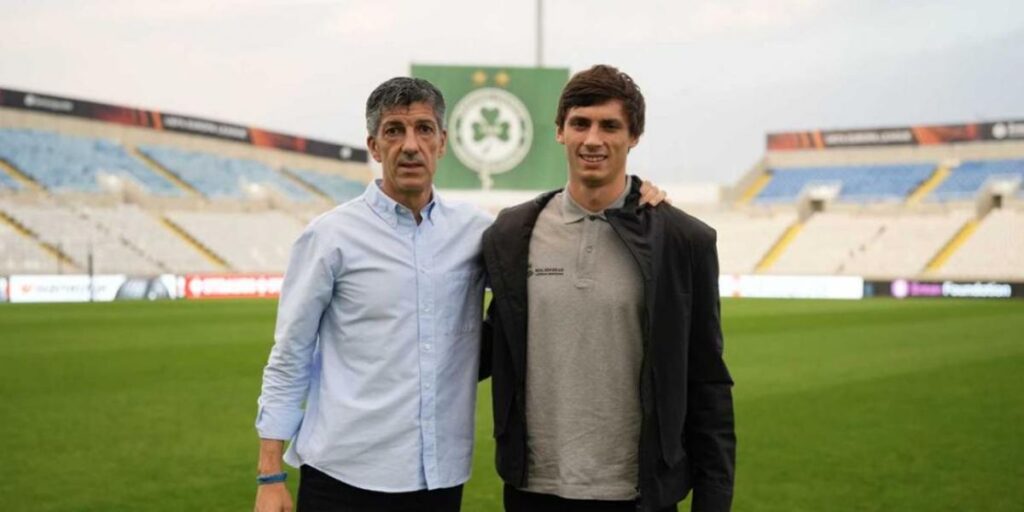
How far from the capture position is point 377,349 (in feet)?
10.2

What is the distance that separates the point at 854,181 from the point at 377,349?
61.3 metres

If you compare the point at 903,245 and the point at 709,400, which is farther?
the point at 903,245

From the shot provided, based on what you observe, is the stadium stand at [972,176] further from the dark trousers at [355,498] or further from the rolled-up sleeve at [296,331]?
the rolled-up sleeve at [296,331]

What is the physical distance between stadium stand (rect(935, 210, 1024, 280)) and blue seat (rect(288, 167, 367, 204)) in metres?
35.7

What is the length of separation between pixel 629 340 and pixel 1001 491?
536cm

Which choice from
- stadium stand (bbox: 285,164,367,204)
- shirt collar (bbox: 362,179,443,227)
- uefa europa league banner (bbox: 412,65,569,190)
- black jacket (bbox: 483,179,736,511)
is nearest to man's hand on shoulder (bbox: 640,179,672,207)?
black jacket (bbox: 483,179,736,511)

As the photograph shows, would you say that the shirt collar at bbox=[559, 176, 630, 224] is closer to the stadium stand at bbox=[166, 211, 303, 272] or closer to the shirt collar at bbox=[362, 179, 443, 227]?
the shirt collar at bbox=[362, 179, 443, 227]

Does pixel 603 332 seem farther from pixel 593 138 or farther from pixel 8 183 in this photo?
pixel 8 183

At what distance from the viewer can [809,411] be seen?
10.9 meters

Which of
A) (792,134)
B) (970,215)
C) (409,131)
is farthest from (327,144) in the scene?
(409,131)

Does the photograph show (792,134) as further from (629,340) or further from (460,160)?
(629,340)

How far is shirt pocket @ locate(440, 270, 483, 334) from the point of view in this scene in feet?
10.3

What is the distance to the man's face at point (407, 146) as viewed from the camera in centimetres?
314

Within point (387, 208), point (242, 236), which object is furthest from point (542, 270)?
point (242, 236)
